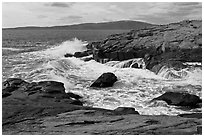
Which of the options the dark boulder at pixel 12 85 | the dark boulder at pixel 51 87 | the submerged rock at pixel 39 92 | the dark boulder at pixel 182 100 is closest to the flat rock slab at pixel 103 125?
the submerged rock at pixel 39 92

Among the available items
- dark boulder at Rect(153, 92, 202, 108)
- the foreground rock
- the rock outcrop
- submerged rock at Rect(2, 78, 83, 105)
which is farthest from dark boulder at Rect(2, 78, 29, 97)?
the rock outcrop

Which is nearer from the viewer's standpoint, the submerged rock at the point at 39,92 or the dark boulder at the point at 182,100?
the submerged rock at the point at 39,92

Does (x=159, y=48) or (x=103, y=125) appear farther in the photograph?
(x=159, y=48)

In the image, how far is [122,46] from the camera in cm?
3095

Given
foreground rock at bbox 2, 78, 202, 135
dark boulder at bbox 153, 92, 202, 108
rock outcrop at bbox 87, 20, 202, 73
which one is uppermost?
rock outcrop at bbox 87, 20, 202, 73

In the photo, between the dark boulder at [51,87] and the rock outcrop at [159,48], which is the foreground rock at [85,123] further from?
the rock outcrop at [159,48]

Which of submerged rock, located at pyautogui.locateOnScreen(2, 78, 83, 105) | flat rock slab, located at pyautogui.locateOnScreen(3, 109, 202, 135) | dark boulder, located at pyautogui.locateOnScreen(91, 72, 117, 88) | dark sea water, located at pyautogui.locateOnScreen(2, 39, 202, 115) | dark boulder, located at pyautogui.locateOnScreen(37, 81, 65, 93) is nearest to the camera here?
flat rock slab, located at pyautogui.locateOnScreen(3, 109, 202, 135)

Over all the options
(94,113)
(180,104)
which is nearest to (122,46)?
(180,104)

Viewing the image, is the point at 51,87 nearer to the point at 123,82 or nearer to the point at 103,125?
the point at 123,82

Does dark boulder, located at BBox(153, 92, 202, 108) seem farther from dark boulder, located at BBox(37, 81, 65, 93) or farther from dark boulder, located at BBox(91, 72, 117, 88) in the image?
dark boulder, located at BBox(37, 81, 65, 93)

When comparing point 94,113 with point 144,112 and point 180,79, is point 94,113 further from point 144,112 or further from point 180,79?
point 180,79

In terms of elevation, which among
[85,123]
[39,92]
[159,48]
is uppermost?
[159,48]

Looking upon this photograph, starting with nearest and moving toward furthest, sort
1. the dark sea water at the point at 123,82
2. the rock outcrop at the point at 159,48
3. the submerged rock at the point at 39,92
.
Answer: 1. the submerged rock at the point at 39,92
2. the dark sea water at the point at 123,82
3. the rock outcrop at the point at 159,48

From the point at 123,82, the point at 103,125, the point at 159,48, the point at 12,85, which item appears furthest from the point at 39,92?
the point at 159,48
